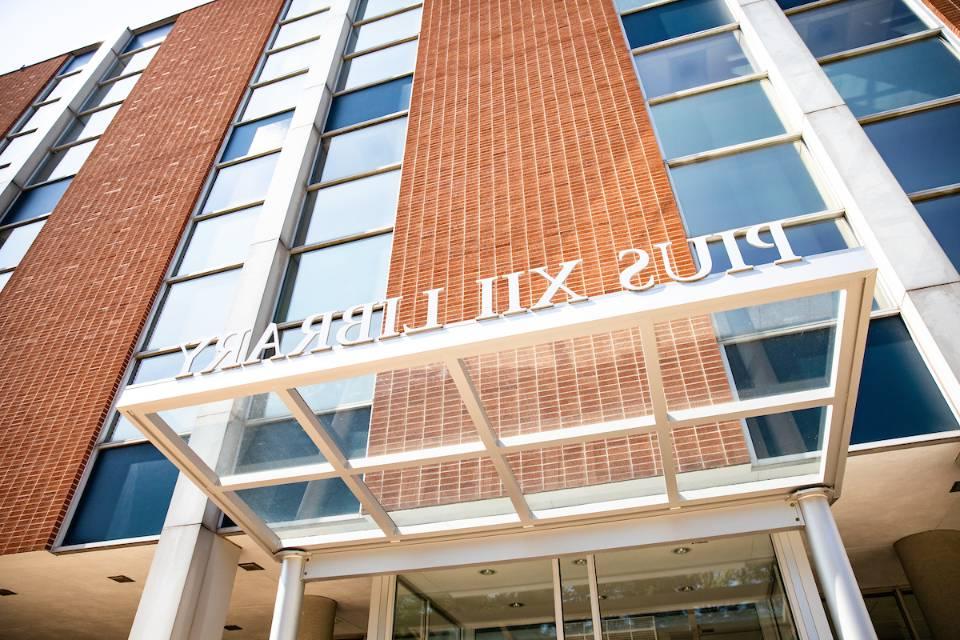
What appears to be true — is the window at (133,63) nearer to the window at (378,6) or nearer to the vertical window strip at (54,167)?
the vertical window strip at (54,167)

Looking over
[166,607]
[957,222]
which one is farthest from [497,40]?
[166,607]

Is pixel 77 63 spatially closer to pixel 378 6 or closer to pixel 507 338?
pixel 378 6

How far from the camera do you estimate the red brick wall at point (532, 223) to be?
590 centimetres

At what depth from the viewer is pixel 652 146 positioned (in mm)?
10266

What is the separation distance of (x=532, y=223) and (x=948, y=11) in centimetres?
737

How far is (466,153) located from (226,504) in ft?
23.5

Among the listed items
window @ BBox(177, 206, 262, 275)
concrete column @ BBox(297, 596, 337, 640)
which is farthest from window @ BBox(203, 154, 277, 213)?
concrete column @ BBox(297, 596, 337, 640)

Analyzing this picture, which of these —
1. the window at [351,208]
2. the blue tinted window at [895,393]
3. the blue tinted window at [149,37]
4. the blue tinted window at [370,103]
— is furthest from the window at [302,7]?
the blue tinted window at [895,393]

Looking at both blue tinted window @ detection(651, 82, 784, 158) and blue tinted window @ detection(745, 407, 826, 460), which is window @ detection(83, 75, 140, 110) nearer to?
blue tinted window @ detection(651, 82, 784, 158)

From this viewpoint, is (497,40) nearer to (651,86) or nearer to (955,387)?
(651,86)

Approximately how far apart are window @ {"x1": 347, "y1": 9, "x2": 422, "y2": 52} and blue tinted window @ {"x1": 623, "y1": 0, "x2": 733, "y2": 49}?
17.5 ft

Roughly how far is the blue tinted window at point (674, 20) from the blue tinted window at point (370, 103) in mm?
4696

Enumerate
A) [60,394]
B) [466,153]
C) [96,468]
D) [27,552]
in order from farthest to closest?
[466,153], [60,394], [96,468], [27,552]

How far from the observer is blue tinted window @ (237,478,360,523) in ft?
22.3
